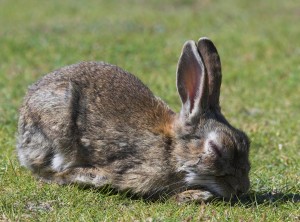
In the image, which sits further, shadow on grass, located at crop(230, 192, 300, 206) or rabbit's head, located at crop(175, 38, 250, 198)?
shadow on grass, located at crop(230, 192, 300, 206)

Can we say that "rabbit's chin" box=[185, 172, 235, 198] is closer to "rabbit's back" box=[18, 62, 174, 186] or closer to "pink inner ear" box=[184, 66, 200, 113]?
"rabbit's back" box=[18, 62, 174, 186]

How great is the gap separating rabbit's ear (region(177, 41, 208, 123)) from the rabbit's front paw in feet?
2.04

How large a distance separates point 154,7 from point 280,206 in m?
14.3

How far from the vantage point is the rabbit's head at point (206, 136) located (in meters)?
6.05

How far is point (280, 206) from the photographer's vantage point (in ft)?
20.3

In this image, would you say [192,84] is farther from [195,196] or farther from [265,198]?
[265,198]

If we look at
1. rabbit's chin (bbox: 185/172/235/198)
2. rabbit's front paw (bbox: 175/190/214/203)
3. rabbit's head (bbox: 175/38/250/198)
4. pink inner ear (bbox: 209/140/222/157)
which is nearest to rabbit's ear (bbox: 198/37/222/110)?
rabbit's head (bbox: 175/38/250/198)

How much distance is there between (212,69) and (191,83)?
27 centimetres

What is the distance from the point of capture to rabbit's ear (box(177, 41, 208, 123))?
6219mm

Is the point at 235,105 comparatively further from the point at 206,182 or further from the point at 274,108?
the point at 206,182

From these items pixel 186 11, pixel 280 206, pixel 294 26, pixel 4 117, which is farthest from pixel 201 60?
pixel 186 11

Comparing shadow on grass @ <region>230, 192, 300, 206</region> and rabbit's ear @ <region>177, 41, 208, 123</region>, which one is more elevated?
rabbit's ear @ <region>177, 41, 208, 123</region>

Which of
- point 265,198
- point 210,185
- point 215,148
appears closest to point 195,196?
point 210,185

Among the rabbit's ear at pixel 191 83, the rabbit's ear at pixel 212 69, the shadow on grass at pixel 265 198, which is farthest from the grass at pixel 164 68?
the rabbit's ear at pixel 212 69
